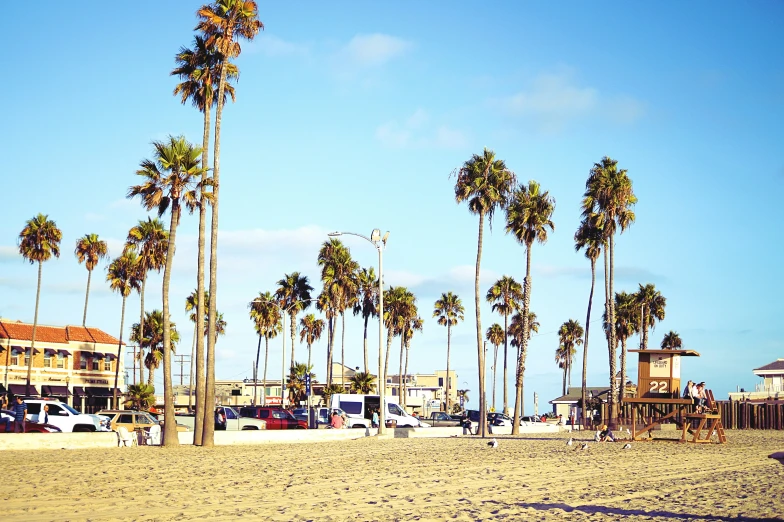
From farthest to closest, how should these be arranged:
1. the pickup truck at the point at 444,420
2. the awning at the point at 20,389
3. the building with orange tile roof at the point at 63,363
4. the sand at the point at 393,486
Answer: the pickup truck at the point at 444,420, the building with orange tile roof at the point at 63,363, the awning at the point at 20,389, the sand at the point at 393,486

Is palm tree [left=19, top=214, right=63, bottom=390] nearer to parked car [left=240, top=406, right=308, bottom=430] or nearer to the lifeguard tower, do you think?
parked car [left=240, top=406, right=308, bottom=430]

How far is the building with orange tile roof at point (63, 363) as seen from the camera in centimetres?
6581

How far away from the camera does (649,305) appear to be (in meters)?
83.4

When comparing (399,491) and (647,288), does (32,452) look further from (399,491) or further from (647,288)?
(647,288)

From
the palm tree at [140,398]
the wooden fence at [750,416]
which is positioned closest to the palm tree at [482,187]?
the wooden fence at [750,416]

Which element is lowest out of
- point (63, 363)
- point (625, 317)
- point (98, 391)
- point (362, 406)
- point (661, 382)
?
point (362, 406)

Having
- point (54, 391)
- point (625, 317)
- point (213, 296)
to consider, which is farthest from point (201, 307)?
point (625, 317)

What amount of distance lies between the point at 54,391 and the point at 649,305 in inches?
2060

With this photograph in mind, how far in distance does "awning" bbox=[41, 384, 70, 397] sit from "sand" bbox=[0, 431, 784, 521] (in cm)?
4145

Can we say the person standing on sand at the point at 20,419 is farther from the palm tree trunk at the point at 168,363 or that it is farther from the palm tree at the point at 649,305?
the palm tree at the point at 649,305

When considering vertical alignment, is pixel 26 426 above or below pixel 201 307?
below

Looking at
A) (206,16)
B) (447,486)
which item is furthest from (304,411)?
(447,486)

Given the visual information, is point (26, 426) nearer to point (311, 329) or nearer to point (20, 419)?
point (20, 419)

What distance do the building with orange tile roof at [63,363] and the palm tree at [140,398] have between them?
204 inches
